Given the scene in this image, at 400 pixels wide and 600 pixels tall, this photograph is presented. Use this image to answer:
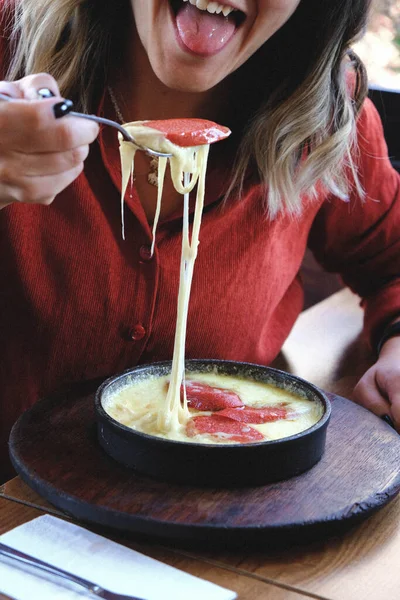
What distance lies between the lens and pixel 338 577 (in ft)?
3.46

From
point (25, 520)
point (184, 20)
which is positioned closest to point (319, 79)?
point (184, 20)

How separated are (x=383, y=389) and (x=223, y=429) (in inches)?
21.2

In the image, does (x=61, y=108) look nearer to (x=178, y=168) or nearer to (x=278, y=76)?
(x=178, y=168)

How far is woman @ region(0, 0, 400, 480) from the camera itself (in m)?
1.63

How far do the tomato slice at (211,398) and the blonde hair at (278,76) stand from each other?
1.71 feet

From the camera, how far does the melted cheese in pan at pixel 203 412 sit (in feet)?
4.15

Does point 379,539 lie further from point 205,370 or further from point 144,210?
point 144,210

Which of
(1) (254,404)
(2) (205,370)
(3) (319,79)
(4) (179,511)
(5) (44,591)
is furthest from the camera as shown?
(3) (319,79)

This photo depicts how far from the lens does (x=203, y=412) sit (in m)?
1.34

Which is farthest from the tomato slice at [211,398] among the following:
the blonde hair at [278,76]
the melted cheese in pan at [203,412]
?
the blonde hair at [278,76]

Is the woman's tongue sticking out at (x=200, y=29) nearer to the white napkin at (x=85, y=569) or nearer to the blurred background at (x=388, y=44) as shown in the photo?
the white napkin at (x=85, y=569)

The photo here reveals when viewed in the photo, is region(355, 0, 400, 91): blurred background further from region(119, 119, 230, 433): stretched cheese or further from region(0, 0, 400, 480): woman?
region(119, 119, 230, 433): stretched cheese

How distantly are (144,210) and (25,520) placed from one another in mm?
796

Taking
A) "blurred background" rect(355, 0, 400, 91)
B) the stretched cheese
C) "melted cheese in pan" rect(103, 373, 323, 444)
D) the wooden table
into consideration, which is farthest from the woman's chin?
"blurred background" rect(355, 0, 400, 91)
